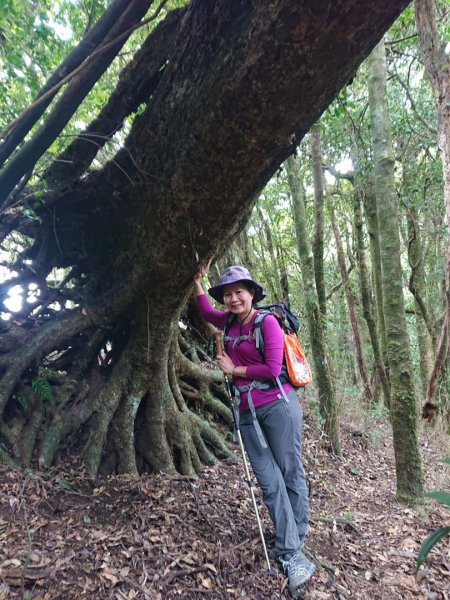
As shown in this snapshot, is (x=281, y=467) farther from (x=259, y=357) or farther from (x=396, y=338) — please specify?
(x=396, y=338)

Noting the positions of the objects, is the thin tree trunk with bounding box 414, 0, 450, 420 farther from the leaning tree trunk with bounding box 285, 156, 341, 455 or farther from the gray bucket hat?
the leaning tree trunk with bounding box 285, 156, 341, 455

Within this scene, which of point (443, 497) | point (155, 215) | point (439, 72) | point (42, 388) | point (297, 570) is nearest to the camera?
point (443, 497)

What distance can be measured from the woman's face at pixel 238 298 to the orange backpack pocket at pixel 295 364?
1.50 feet

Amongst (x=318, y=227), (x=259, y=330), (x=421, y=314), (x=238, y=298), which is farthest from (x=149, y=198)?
(x=421, y=314)

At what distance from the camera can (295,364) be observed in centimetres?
369

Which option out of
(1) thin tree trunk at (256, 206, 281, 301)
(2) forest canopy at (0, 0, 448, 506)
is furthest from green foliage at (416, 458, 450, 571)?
(1) thin tree trunk at (256, 206, 281, 301)

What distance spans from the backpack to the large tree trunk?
88 centimetres

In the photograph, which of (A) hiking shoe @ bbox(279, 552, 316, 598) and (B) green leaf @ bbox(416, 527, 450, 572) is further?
A: (A) hiking shoe @ bbox(279, 552, 316, 598)

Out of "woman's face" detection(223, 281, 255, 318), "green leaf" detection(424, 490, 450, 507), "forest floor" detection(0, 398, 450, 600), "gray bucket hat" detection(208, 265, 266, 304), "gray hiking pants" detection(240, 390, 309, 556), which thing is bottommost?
→ "forest floor" detection(0, 398, 450, 600)

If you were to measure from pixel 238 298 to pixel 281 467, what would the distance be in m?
1.57

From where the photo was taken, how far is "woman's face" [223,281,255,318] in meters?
3.69

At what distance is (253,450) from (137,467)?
5.93 feet

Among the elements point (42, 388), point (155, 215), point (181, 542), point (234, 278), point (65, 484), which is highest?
point (155, 215)

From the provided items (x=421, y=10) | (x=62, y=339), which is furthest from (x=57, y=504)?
(x=421, y=10)
